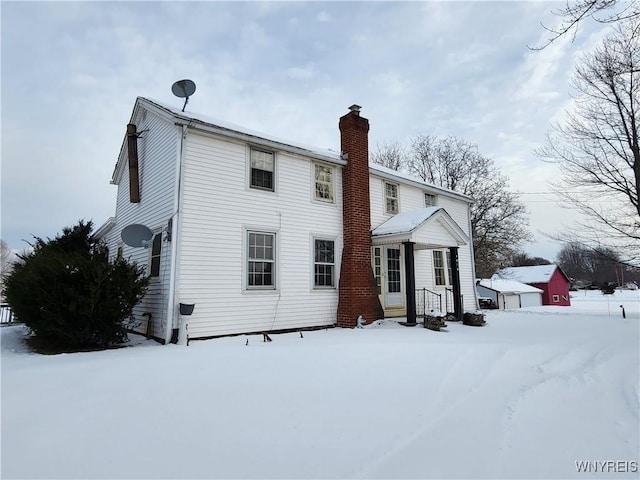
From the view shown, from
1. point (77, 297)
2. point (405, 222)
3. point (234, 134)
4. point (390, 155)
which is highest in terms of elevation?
point (390, 155)

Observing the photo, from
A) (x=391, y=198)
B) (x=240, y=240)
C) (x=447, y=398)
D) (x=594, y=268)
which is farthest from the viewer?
(x=594, y=268)

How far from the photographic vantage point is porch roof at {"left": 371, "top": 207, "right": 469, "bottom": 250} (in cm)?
1107

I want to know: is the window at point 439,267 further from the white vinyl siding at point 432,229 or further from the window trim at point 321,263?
the window trim at point 321,263

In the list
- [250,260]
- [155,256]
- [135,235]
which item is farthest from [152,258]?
[250,260]

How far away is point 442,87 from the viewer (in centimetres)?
1284

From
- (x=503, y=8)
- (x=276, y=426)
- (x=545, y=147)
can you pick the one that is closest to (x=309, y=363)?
(x=276, y=426)

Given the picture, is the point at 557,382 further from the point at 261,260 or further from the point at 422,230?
the point at 261,260

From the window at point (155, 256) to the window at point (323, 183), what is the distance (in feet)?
15.5

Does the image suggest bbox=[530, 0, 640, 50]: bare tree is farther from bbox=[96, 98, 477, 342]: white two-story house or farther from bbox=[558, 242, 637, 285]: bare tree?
bbox=[558, 242, 637, 285]: bare tree

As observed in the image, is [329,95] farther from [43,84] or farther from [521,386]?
[521,386]

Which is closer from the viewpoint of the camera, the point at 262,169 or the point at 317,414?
the point at 317,414

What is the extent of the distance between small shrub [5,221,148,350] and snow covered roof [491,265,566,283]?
3193cm

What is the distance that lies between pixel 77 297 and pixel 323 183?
725 centimetres

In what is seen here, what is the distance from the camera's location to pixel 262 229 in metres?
9.68
